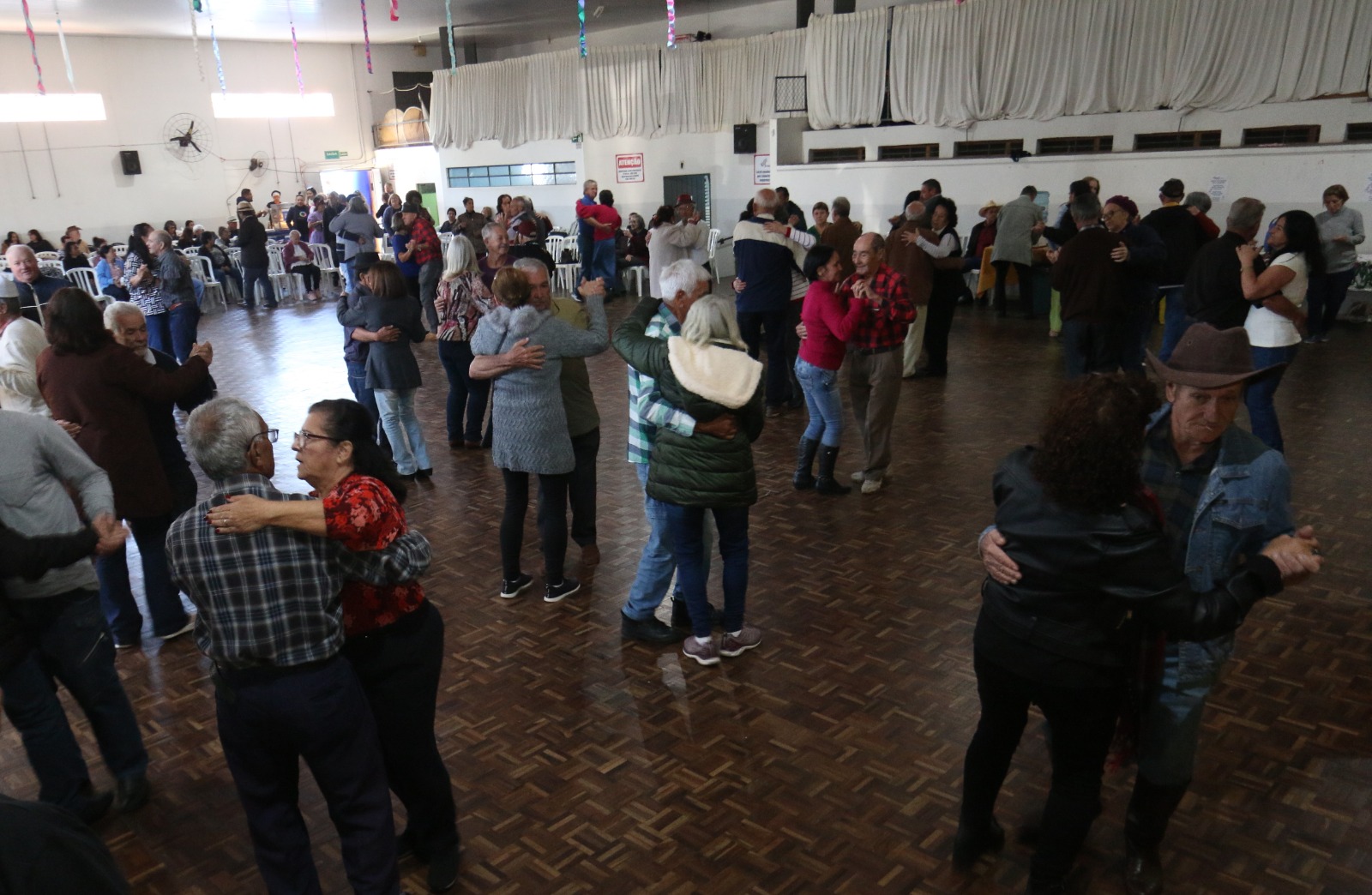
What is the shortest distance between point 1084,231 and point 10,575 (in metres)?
5.56

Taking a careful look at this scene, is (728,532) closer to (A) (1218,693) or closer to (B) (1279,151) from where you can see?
(A) (1218,693)

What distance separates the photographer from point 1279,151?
9484mm

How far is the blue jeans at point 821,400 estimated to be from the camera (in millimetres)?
4766

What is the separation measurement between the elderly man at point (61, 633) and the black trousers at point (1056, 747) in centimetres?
226

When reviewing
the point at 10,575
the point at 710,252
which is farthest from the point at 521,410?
the point at 710,252

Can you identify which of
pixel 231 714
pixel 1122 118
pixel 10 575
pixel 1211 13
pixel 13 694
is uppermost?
pixel 1211 13

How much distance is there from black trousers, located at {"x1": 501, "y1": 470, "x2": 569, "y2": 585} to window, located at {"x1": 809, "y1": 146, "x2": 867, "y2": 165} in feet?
33.4

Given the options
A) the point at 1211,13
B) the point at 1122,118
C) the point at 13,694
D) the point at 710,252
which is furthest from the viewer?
the point at 710,252

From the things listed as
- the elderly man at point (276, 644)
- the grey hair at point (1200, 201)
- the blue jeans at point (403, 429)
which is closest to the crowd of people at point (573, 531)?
the elderly man at point (276, 644)

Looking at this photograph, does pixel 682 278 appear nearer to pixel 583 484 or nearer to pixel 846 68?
pixel 583 484

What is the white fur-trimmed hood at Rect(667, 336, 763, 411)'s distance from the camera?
2957mm

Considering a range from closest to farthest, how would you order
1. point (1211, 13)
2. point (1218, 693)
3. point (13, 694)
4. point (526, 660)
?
point (13, 694) → point (1218, 693) → point (526, 660) → point (1211, 13)

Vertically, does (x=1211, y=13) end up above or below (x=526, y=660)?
above

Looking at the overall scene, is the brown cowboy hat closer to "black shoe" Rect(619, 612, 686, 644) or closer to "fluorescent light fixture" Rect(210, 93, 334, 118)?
"black shoe" Rect(619, 612, 686, 644)
